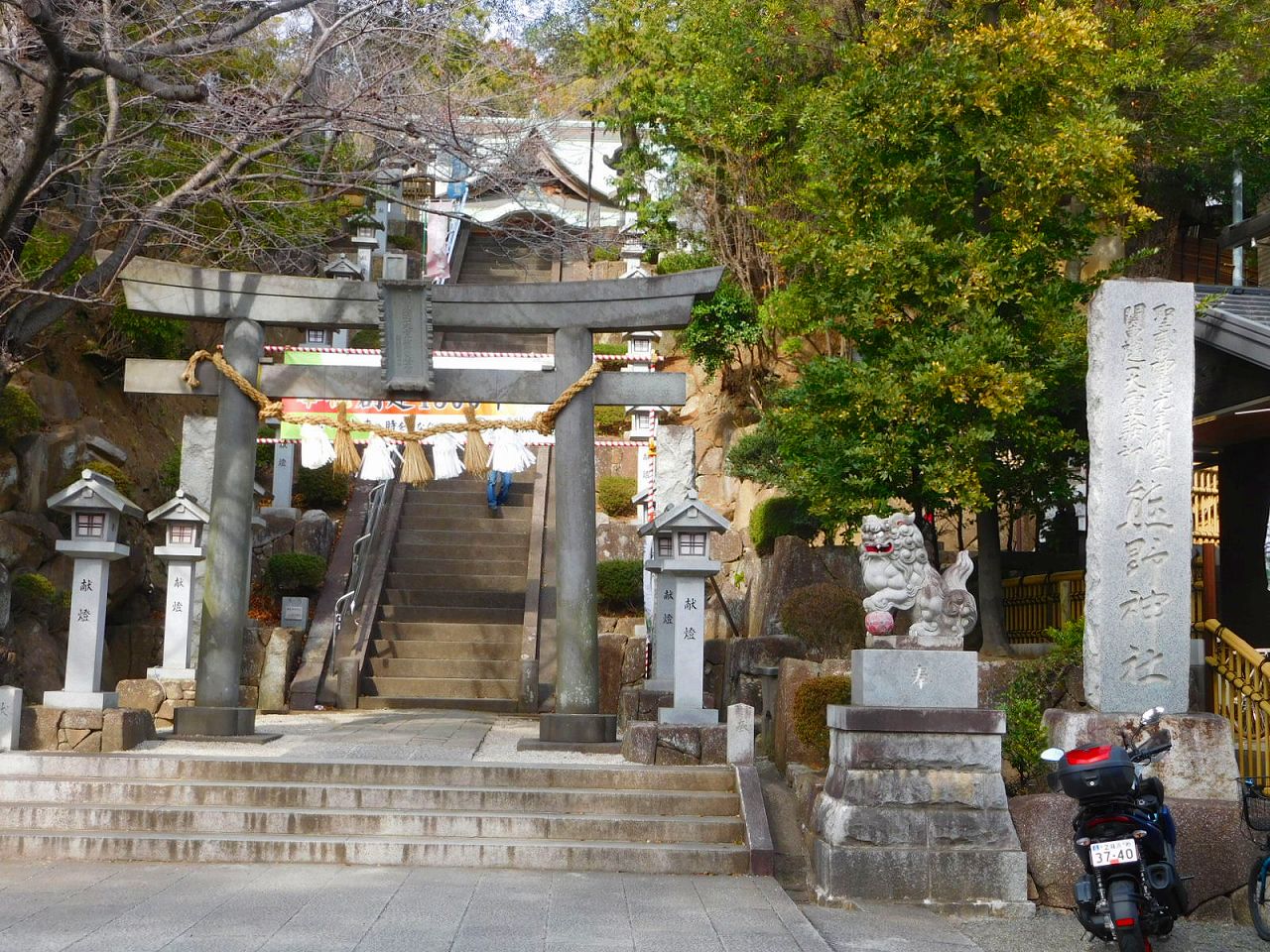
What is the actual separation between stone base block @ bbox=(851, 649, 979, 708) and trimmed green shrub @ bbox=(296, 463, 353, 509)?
15.2 meters

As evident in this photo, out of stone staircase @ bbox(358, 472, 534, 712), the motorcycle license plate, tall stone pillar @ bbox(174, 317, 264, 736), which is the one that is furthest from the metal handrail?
the motorcycle license plate

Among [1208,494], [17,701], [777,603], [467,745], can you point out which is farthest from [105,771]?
[1208,494]

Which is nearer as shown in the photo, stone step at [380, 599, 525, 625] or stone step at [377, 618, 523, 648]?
stone step at [377, 618, 523, 648]

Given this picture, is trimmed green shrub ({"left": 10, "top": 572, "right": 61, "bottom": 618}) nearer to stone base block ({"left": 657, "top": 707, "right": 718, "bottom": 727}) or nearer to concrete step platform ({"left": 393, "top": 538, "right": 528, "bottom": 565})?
concrete step platform ({"left": 393, "top": 538, "right": 528, "bottom": 565})

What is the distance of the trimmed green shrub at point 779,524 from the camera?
19.0m

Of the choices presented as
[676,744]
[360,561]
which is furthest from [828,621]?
[360,561]

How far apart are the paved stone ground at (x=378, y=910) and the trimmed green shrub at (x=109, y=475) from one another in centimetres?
988

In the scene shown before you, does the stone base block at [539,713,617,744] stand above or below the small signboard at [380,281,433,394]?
below

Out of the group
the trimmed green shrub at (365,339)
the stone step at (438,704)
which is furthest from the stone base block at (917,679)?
the trimmed green shrub at (365,339)

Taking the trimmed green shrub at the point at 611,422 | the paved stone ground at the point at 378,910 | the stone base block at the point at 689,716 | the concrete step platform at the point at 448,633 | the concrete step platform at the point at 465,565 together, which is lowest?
the paved stone ground at the point at 378,910

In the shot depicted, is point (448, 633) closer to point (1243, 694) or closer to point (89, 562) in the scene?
point (89, 562)

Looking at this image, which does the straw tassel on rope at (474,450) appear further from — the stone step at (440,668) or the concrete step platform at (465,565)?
the concrete step platform at (465,565)

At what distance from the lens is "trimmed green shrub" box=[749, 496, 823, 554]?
1895cm

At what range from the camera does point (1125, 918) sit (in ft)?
21.0
